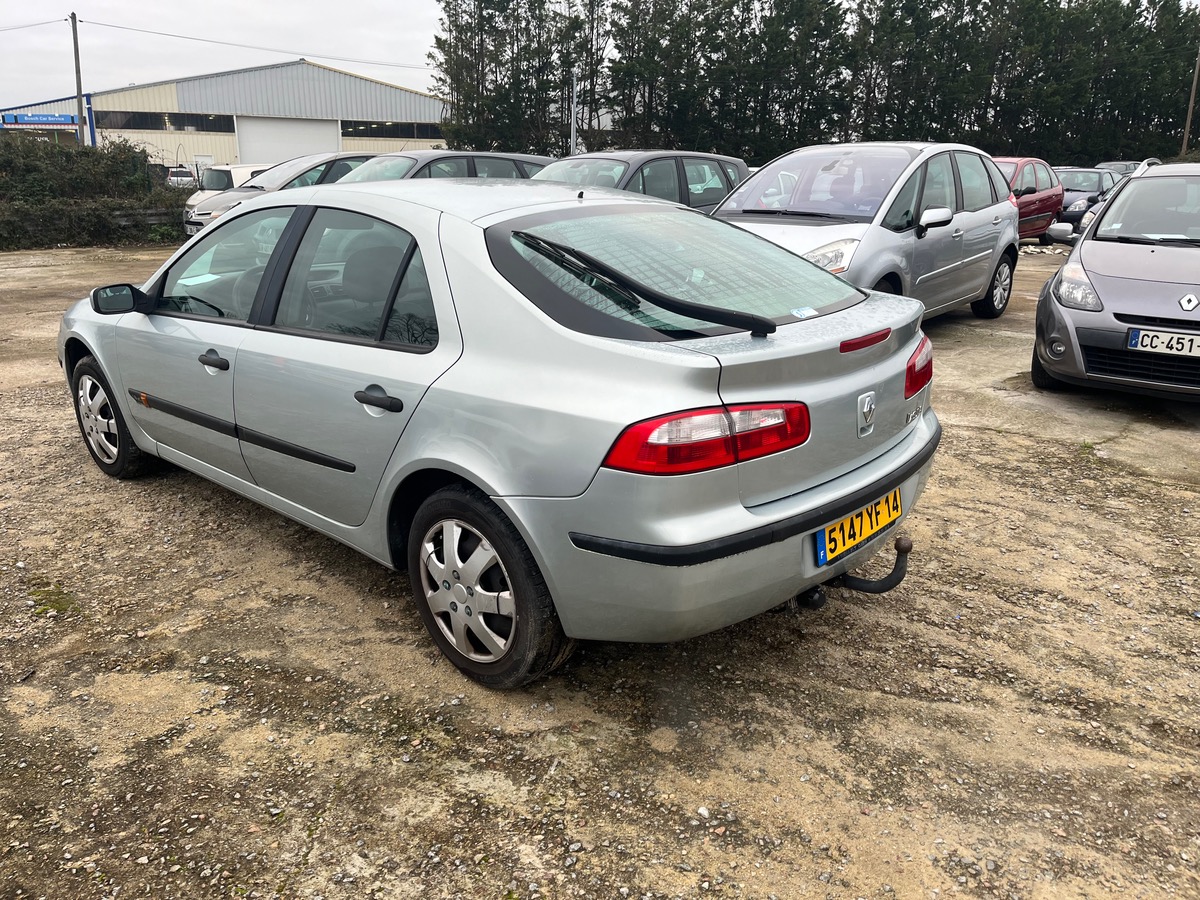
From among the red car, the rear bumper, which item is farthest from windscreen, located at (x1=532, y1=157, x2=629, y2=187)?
the red car

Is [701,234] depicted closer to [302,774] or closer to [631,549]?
[631,549]

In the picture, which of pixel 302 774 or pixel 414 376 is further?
pixel 414 376

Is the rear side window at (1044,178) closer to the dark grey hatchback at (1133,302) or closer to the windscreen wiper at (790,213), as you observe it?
the dark grey hatchback at (1133,302)

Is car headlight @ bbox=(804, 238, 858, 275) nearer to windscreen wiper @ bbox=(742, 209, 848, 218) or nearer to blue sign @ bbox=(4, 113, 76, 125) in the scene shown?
windscreen wiper @ bbox=(742, 209, 848, 218)

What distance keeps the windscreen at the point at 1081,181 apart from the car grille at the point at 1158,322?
1684 centimetres

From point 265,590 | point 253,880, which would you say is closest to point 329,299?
point 265,590

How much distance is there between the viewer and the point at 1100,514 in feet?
13.9

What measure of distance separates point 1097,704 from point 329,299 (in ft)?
9.26

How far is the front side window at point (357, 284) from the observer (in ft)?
9.42

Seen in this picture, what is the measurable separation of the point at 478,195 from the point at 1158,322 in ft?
14.3

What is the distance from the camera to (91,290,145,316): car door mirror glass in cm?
387

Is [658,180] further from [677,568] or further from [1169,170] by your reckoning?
[677,568]

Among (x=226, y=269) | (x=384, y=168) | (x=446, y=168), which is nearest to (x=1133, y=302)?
(x=226, y=269)

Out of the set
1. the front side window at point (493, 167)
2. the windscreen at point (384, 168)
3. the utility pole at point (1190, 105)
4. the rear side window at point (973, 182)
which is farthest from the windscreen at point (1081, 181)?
the utility pole at point (1190, 105)
